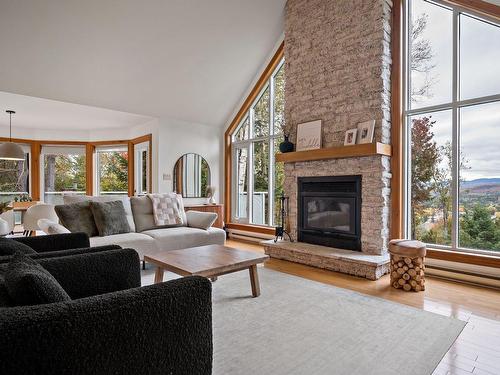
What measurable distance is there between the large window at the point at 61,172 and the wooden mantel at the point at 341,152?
5.59 meters

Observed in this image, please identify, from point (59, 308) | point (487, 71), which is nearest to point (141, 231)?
point (59, 308)

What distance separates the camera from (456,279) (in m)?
3.42

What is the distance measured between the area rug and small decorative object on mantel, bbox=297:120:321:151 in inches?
81.7

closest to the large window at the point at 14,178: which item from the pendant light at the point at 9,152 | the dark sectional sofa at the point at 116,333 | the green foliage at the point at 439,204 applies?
the pendant light at the point at 9,152

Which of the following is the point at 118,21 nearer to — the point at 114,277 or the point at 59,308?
the point at 114,277

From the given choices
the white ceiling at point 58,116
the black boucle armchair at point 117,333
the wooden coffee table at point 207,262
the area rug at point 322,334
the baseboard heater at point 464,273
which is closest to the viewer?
the black boucle armchair at point 117,333

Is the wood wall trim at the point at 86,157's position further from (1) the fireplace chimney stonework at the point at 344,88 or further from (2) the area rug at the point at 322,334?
(2) the area rug at the point at 322,334

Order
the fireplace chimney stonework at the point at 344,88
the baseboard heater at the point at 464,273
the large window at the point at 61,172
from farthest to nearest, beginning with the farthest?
the large window at the point at 61,172 → the fireplace chimney stonework at the point at 344,88 → the baseboard heater at the point at 464,273

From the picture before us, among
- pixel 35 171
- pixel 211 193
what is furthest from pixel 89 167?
pixel 211 193

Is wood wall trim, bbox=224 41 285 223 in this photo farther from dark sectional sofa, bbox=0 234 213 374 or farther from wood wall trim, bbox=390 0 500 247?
dark sectional sofa, bbox=0 234 213 374

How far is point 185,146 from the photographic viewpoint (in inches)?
246

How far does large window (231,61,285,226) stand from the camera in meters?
5.70

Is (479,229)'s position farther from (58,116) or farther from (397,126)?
(58,116)

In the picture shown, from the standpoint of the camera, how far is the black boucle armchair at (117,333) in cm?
81
